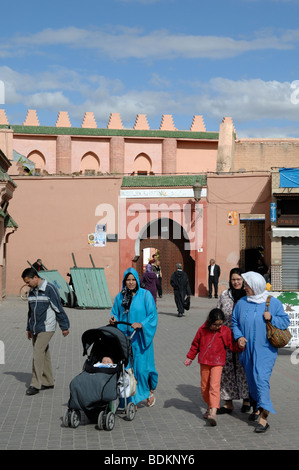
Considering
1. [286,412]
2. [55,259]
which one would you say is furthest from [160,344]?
[55,259]

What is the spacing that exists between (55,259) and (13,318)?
954 cm

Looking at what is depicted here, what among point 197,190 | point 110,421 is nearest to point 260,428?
point 110,421

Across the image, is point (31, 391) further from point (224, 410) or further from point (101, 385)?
point (224, 410)

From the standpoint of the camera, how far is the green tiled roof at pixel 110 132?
124 feet

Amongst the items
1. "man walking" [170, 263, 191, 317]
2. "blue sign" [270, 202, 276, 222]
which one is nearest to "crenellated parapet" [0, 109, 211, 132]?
"blue sign" [270, 202, 276, 222]

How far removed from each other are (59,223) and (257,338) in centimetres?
2189

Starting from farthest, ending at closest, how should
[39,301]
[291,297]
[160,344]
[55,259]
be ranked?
1. [55,259]
2. [160,344]
3. [291,297]
4. [39,301]

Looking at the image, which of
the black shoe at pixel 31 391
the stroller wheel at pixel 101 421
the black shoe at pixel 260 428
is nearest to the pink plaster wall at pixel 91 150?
the black shoe at pixel 31 391

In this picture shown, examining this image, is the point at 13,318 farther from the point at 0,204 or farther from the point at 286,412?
the point at 286,412

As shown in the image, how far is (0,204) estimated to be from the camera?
74.0 feet

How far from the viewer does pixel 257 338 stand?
7.18 meters

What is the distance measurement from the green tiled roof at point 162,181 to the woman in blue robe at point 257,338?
20.8 m

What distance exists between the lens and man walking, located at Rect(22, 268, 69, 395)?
9.02 metres
